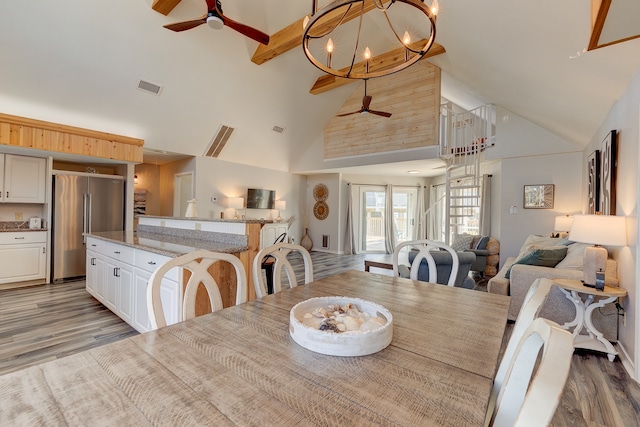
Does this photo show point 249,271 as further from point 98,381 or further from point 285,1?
point 285,1

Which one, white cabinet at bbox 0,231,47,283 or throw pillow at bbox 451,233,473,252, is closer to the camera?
white cabinet at bbox 0,231,47,283

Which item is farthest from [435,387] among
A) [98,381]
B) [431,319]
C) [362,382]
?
[98,381]

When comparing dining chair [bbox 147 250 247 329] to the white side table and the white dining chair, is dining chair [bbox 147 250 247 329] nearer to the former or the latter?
the white dining chair

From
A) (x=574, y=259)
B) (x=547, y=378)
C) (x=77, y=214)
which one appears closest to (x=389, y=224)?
(x=574, y=259)

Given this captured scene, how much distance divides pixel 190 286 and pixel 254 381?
2.35 ft

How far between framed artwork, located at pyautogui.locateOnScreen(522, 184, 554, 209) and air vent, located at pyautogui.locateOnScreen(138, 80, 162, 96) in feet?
20.0

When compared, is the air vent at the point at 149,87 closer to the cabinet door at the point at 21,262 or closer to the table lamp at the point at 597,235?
the cabinet door at the point at 21,262

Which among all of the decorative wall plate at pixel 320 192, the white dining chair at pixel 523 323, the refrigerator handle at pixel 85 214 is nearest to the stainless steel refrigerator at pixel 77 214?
the refrigerator handle at pixel 85 214

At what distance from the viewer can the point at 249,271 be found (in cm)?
263

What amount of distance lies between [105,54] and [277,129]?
3.33 metres

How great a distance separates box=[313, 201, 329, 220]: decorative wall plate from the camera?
27.1 feet

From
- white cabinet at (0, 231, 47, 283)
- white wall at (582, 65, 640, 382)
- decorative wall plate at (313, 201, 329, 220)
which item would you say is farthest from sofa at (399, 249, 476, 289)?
white cabinet at (0, 231, 47, 283)

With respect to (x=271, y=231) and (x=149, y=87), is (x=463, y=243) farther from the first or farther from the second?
(x=149, y=87)

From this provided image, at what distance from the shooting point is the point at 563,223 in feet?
14.3
